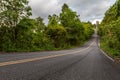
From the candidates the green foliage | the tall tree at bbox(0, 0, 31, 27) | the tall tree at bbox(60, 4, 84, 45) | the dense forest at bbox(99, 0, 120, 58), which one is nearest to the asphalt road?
the dense forest at bbox(99, 0, 120, 58)

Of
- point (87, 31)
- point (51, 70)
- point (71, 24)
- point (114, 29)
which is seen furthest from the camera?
point (87, 31)

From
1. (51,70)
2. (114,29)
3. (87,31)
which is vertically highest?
(87,31)

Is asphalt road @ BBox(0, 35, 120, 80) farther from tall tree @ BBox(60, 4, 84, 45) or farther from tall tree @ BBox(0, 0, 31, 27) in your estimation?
tall tree @ BBox(60, 4, 84, 45)

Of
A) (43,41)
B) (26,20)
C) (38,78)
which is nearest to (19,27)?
(26,20)

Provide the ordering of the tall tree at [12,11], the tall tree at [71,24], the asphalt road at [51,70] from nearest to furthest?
the asphalt road at [51,70], the tall tree at [12,11], the tall tree at [71,24]

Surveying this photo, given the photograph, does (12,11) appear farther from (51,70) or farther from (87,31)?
(87,31)

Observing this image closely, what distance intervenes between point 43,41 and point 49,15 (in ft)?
131

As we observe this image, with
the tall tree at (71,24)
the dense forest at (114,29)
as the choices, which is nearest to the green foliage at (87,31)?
the tall tree at (71,24)

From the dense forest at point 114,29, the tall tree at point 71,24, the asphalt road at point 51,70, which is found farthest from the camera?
the tall tree at point 71,24

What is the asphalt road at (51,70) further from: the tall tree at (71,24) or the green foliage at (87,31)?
the green foliage at (87,31)

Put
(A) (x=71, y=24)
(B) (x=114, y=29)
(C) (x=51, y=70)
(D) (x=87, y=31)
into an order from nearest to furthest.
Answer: (C) (x=51, y=70) < (B) (x=114, y=29) < (A) (x=71, y=24) < (D) (x=87, y=31)

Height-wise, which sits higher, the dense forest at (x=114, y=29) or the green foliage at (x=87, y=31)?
the green foliage at (x=87, y=31)

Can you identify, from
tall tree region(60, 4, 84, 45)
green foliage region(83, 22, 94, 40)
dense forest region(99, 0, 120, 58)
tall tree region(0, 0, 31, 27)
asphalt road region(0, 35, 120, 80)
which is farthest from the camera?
green foliage region(83, 22, 94, 40)

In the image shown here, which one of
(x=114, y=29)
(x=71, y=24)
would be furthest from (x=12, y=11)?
(x=71, y=24)
